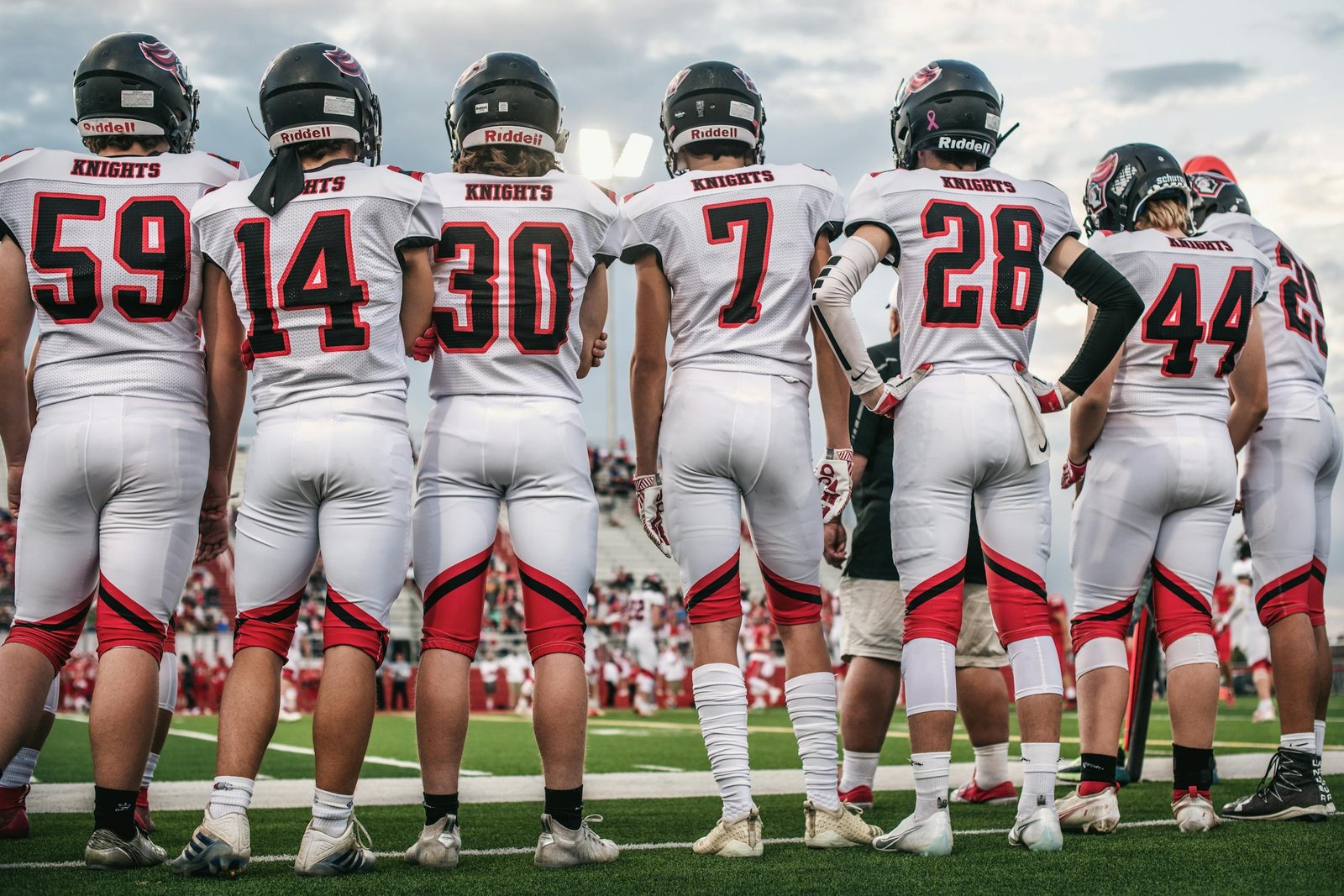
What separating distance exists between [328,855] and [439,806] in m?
0.36

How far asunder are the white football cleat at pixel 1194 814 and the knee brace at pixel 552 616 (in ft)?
7.26

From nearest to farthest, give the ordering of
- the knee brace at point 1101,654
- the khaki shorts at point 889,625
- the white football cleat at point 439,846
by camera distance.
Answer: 1. the white football cleat at point 439,846
2. the knee brace at point 1101,654
3. the khaki shorts at point 889,625

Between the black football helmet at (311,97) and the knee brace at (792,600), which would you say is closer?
the black football helmet at (311,97)

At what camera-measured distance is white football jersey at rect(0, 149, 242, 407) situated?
3.98m

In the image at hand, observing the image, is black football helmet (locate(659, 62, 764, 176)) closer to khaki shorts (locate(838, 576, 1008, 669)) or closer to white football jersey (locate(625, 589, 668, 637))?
khaki shorts (locate(838, 576, 1008, 669))

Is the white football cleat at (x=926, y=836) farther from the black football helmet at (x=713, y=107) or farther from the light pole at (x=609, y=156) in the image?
the light pole at (x=609, y=156)

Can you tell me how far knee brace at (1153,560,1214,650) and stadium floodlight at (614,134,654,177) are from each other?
19204 millimetres

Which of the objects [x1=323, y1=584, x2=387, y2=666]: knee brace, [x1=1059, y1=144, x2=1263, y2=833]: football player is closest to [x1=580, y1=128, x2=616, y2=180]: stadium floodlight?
[x1=1059, y1=144, x2=1263, y2=833]: football player

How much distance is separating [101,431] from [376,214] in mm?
1082

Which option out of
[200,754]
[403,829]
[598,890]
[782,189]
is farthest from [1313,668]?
[200,754]

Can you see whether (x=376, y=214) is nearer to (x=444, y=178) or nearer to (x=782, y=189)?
(x=444, y=178)

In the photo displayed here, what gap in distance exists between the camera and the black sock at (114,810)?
3771 mm

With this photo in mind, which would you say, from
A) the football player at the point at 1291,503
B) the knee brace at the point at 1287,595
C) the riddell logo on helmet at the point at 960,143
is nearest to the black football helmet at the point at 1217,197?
the football player at the point at 1291,503

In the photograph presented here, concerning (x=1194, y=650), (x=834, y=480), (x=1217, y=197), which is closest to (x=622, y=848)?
(x=834, y=480)
